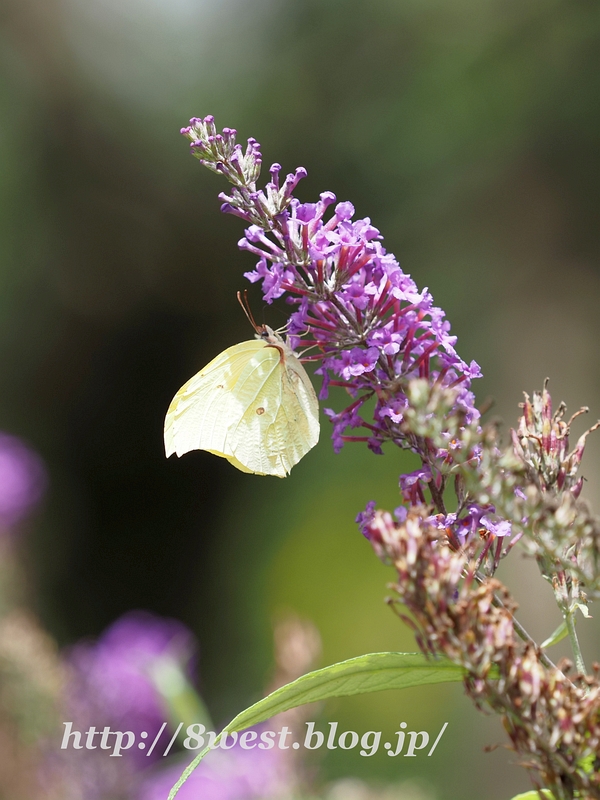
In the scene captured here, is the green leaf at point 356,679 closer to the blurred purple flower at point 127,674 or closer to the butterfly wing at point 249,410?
the butterfly wing at point 249,410

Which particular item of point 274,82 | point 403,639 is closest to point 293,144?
point 274,82

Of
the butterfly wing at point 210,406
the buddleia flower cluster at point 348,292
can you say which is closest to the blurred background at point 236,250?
the butterfly wing at point 210,406

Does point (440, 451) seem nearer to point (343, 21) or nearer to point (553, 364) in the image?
point (553, 364)

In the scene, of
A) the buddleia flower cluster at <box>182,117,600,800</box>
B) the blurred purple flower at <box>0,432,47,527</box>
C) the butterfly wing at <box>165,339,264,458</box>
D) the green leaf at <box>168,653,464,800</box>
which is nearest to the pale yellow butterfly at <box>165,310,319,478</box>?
the butterfly wing at <box>165,339,264,458</box>

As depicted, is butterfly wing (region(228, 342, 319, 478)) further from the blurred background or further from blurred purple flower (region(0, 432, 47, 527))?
the blurred background

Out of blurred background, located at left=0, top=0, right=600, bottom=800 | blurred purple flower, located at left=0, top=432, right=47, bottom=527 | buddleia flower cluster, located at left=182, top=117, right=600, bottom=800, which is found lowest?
buddleia flower cluster, located at left=182, top=117, right=600, bottom=800

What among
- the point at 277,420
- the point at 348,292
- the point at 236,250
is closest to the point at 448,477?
the point at 348,292
